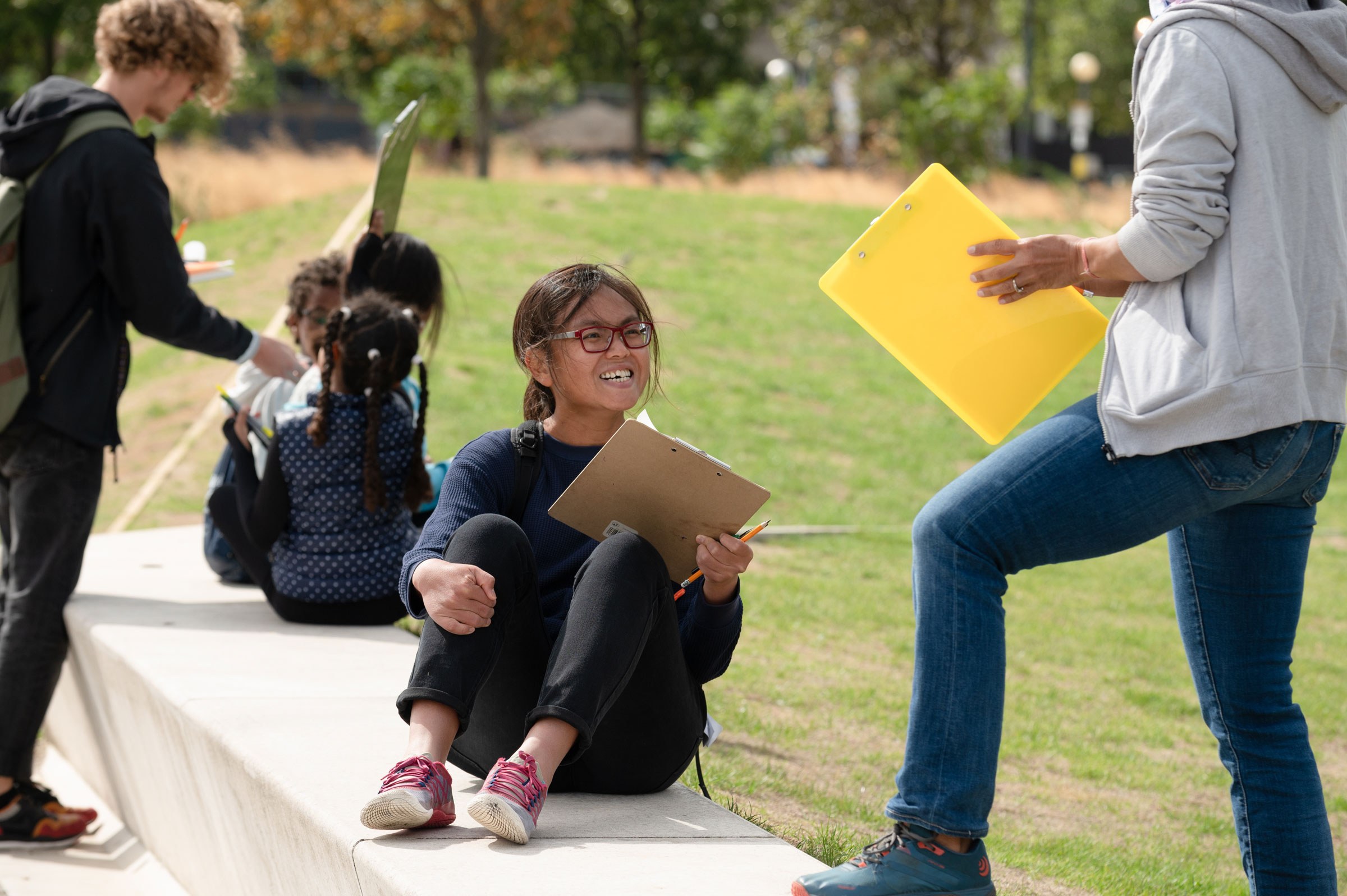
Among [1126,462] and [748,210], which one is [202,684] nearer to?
[1126,462]

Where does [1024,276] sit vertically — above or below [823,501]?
above

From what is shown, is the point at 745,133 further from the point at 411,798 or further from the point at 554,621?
the point at 411,798

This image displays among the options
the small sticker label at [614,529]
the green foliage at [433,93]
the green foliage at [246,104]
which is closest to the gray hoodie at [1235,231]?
the small sticker label at [614,529]

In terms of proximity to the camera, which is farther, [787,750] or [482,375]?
[482,375]

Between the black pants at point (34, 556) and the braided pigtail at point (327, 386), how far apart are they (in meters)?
0.66

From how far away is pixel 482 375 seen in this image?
10492 mm

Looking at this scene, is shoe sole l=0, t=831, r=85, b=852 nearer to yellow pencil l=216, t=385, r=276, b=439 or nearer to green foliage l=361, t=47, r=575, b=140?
yellow pencil l=216, t=385, r=276, b=439

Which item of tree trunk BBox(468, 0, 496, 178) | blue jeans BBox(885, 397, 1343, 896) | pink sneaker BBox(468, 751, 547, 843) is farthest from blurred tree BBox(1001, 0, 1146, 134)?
pink sneaker BBox(468, 751, 547, 843)

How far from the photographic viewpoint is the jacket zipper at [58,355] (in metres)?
4.16

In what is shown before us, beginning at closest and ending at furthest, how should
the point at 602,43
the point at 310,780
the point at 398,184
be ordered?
the point at 310,780 → the point at 398,184 → the point at 602,43

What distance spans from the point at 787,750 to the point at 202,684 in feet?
5.83

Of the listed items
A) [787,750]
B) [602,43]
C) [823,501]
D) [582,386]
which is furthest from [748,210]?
[602,43]

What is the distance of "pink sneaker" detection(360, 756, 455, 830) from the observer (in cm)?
252

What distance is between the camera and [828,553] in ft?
25.1
